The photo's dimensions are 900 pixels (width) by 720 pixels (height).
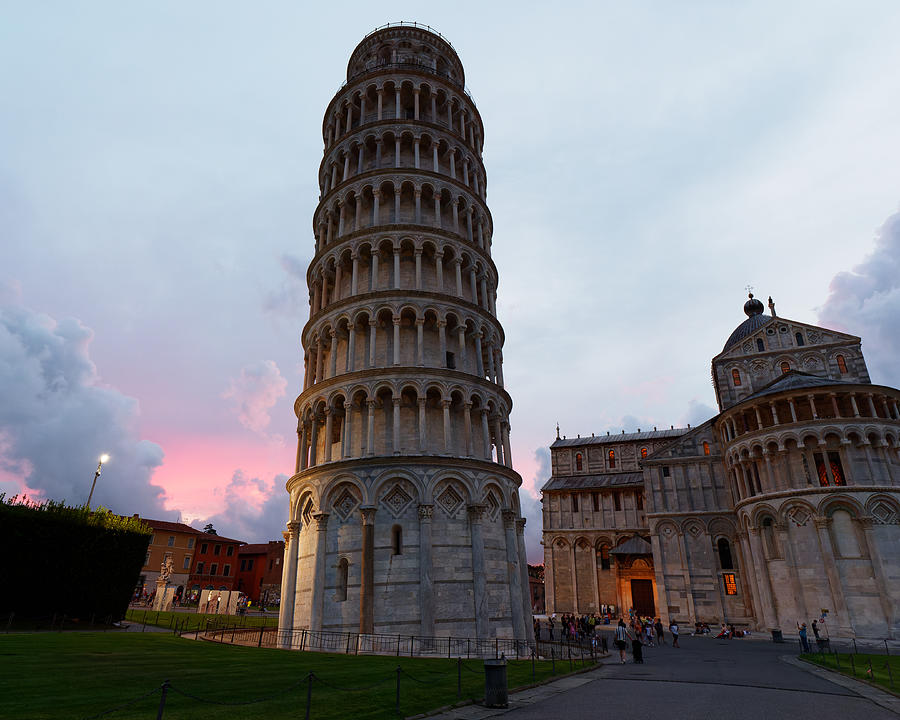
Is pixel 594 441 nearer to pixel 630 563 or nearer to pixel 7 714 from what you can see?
pixel 630 563

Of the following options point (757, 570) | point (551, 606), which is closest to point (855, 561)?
point (757, 570)

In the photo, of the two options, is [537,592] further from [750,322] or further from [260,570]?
[750,322]

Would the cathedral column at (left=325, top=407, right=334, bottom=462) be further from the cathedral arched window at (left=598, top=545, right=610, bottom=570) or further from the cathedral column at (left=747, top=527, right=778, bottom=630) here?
the cathedral arched window at (left=598, top=545, right=610, bottom=570)

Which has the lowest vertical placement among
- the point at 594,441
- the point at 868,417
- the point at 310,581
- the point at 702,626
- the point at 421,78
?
the point at 702,626

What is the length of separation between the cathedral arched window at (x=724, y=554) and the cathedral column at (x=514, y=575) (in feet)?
88.0

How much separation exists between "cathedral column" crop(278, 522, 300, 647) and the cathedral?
110 feet

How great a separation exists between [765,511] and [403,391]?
1216 inches

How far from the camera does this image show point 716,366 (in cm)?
5422

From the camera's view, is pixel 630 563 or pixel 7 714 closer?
pixel 7 714

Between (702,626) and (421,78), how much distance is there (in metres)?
47.1

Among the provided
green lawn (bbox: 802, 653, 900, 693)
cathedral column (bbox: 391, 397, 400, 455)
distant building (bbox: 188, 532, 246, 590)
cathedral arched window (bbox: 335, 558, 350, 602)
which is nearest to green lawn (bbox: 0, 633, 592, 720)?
cathedral arched window (bbox: 335, 558, 350, 602)

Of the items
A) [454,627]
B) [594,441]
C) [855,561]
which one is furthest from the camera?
[594,441]

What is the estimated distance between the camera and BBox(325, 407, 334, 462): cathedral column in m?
28.8

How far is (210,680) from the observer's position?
1392 cm
